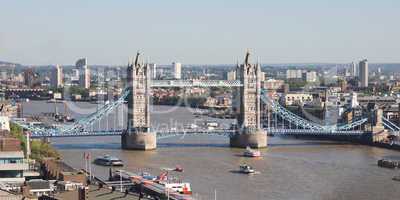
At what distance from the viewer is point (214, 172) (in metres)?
23.5

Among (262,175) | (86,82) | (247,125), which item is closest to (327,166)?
(262,175)

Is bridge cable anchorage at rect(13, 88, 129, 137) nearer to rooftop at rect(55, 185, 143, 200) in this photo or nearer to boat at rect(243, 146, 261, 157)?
boat at rect(243, 146, 261, 157)

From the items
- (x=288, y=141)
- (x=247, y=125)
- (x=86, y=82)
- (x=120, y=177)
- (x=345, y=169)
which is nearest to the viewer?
(x=120, y=177)

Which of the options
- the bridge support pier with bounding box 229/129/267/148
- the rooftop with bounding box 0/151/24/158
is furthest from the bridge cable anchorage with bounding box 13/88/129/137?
the rooftop with bounding box 0/151/24/158

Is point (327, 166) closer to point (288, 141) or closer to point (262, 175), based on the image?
point (262, 175)

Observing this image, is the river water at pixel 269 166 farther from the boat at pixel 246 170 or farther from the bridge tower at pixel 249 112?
the bridge tower at pixel 249 112

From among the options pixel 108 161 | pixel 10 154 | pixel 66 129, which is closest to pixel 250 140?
pixel 66 129

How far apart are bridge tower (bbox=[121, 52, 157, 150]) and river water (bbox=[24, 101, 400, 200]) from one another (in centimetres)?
51

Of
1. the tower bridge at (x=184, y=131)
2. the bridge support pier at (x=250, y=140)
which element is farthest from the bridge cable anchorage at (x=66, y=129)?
the bridge support pier at (x=250, y=140)

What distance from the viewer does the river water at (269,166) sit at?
20250 mm

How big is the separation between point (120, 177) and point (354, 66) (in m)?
91.7

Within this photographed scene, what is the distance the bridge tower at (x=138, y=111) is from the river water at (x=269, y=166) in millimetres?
507

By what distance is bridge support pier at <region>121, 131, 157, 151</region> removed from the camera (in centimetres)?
2980

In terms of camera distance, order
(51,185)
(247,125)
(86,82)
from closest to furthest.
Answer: (51,185)
(247,125)
(86,82)
